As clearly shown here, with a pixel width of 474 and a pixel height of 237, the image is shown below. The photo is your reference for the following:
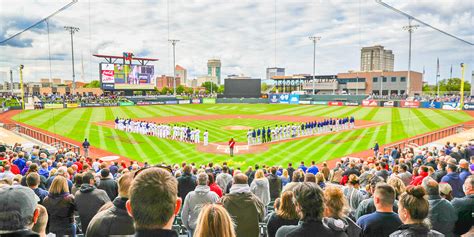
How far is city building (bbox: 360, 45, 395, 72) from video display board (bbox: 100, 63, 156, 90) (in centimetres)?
11754

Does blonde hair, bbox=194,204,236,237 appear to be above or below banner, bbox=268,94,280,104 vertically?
above

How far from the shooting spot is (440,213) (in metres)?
5.38

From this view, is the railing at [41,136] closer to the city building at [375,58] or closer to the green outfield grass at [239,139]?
the green outfield grass at [239,139]

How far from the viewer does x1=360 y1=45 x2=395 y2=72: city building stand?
16125 cm

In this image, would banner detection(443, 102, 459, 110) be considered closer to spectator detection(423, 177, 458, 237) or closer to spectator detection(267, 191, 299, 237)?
spectator detection(423, 177, 458, 237)

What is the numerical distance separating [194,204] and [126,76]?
249 feet

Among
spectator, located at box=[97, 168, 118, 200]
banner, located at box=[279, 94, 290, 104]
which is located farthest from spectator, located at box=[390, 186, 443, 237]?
banner, located at box=[279, 94, 290, 104]

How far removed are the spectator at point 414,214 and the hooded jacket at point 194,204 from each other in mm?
3117

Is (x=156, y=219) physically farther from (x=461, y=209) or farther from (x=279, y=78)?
(x=279, y=78)

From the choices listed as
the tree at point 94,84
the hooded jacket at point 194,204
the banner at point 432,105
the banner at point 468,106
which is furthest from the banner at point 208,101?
the tree at point 94,84

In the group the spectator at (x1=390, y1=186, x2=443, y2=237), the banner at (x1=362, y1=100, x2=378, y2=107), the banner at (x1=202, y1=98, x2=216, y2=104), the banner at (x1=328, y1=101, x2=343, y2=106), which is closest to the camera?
the spectator at (x1=390, y1=186, x2=443, y2=237)

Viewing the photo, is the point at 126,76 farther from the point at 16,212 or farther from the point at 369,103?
the point at 16,212

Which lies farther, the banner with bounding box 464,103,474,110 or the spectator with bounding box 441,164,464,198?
the banner with bounding box 464,103,474,110

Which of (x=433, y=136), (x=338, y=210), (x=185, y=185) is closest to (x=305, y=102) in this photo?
(x=433, y=136)
